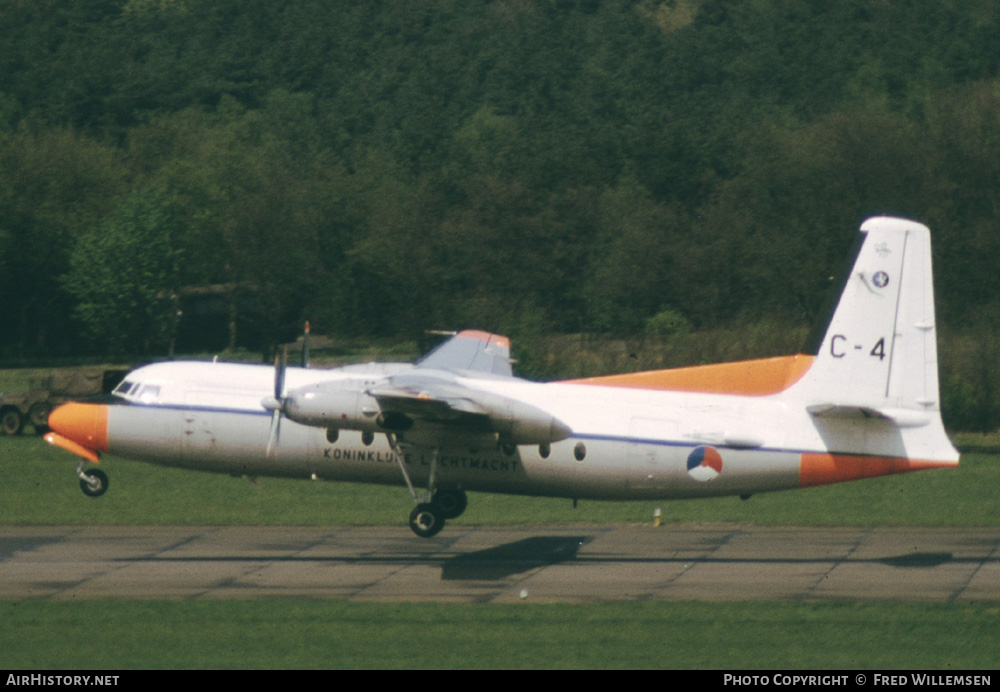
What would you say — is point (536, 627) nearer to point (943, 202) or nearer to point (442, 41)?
point (943, 202)

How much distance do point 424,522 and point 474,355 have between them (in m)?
5.34

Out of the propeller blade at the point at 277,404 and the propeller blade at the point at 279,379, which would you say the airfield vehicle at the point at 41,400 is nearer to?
the propeller blade at the point at 277,404

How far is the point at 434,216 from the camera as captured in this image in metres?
68.2

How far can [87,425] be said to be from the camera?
30.3 meters

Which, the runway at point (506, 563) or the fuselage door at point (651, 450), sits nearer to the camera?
the runway at point (506, 563)

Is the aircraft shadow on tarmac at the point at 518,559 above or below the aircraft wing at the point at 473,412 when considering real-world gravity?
below

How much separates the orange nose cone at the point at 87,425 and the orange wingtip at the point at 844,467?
53.0 ft

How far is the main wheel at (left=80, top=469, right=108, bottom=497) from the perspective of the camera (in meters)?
33.4

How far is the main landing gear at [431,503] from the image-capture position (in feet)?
94.9

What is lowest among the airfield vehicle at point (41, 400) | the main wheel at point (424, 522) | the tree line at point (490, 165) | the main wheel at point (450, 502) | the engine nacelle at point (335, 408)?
the main wheel at point (424, 522)

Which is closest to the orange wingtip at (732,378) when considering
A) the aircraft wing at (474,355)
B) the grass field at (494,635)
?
the aircraft wing at (474,355)

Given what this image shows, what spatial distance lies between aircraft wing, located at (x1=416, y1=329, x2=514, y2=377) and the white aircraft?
229 centimetres

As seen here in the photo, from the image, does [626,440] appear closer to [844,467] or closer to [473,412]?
[473,412]

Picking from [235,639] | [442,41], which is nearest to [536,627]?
[235,639]
